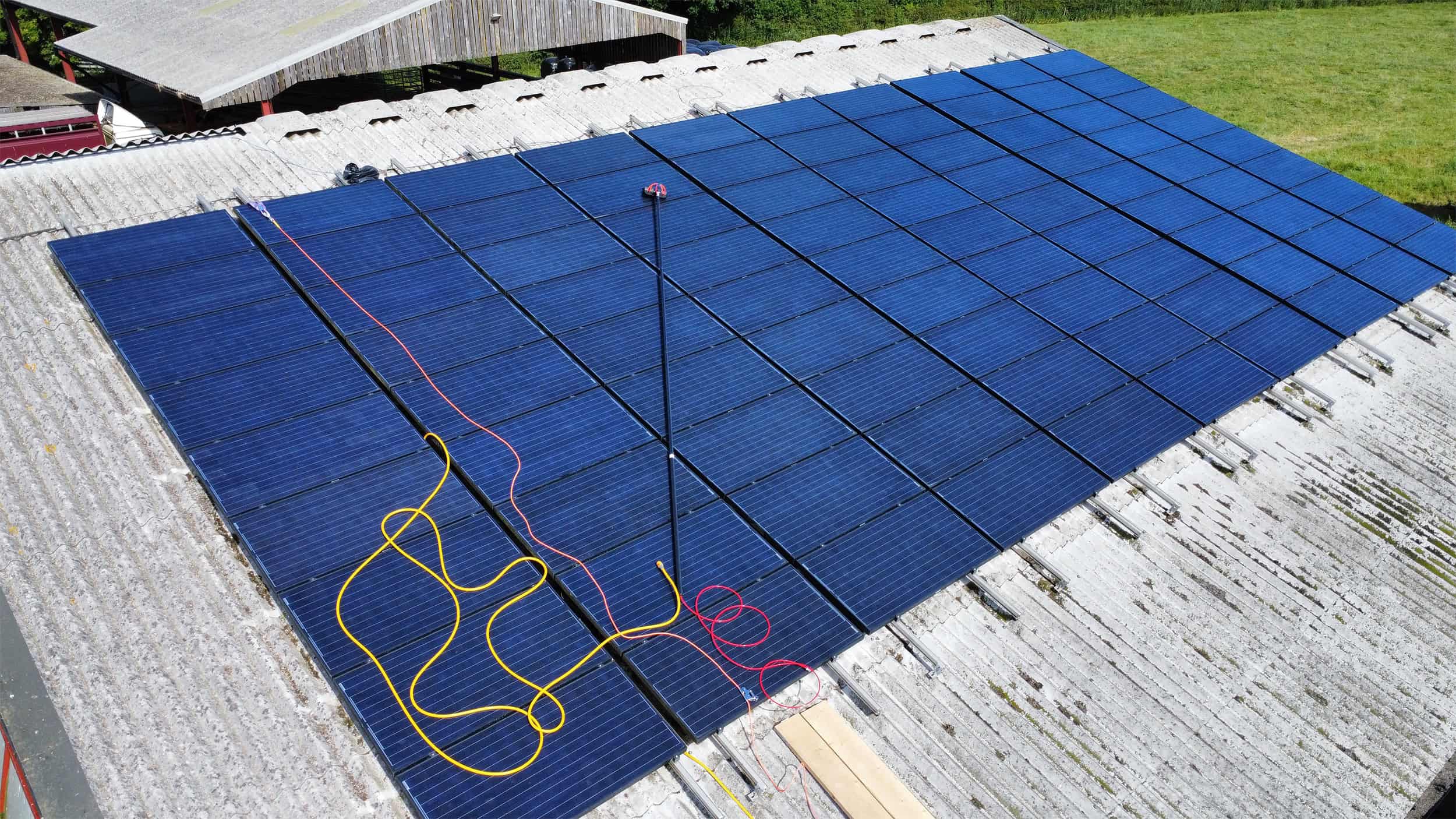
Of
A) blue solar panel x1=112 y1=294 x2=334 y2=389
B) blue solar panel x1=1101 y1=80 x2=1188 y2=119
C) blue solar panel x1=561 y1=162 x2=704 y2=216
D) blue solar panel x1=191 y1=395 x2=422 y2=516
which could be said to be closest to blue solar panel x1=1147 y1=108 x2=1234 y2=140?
blue solar panel x1=1101 y1=80 x2=1188 y2=119

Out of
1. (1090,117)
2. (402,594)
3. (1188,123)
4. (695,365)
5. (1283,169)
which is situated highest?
(1090,117)

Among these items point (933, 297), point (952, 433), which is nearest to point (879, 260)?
point (933, 297)

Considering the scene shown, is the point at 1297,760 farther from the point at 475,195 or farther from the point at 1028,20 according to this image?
the point at 1028,20

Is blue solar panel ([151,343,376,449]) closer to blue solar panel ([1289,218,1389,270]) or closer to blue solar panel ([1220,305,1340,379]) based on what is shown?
blue solar panel ([1220,305,1340,379])

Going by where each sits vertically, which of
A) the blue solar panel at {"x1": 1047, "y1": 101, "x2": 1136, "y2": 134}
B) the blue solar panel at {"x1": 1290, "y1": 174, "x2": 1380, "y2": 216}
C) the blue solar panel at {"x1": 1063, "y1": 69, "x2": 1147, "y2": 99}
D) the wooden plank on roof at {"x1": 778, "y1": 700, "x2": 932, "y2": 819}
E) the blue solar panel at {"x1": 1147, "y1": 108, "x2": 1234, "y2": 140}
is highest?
the blue solar panel at {"x1": 1063, "y1": 69, "x2": 1147, "y2": 99}

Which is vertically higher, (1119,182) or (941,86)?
(941,86)

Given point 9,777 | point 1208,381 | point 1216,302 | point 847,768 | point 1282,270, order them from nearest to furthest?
point 9,777, point 847,768, point 1208,381, point 1216,302, point 1282,270

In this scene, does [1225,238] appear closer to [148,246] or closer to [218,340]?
[218,340]

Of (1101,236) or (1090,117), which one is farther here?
(1090,117)
